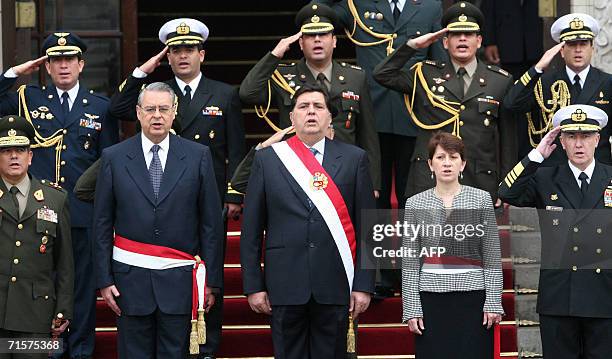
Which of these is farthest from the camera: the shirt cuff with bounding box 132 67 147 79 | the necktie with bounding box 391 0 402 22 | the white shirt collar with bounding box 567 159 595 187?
the necktie with bounding box 391 0 402 22

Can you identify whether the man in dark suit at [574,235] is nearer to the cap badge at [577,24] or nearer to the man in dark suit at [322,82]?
the cap badge at [577,24]

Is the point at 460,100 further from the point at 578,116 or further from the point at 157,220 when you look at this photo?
the point at 157,220

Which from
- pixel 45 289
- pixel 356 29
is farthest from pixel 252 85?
pixel 45 289

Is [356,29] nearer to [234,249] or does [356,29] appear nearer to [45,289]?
[234,249]

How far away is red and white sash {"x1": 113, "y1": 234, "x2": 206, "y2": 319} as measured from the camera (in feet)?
27.0

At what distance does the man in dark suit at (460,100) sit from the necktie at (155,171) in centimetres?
173

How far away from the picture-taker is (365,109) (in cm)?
941

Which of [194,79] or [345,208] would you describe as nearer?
[345,208]

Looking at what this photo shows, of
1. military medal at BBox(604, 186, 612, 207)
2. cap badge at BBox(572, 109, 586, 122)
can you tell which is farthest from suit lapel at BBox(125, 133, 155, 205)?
military medal at BBox(604, 186, 612, 207)

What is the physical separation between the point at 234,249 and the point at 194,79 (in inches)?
55.1

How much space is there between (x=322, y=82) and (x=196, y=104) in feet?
2.56

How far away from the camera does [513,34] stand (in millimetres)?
11859

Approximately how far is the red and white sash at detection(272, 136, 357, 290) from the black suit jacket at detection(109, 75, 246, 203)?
3.62 feet

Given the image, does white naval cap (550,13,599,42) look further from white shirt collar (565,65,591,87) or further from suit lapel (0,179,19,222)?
suit lapel (0,179,19,222)
